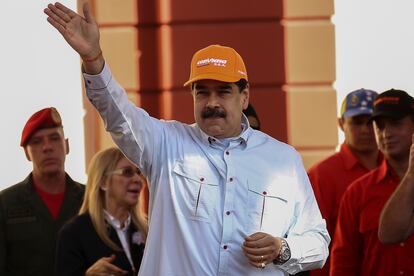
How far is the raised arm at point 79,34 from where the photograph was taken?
4598 mm

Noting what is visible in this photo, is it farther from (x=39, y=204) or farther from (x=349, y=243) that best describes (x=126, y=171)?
(x=349, y=243)

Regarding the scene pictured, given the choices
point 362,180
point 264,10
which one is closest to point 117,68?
point 264,10

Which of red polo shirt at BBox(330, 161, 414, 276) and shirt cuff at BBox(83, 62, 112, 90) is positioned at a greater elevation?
shirt cuff at BBox(83, 62, 112, 90)

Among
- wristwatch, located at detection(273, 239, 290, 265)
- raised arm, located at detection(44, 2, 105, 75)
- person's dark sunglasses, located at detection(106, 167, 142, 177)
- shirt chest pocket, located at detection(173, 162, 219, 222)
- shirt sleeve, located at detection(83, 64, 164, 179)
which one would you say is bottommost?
wristwatch, located at detection(273, 239, 290, 265)

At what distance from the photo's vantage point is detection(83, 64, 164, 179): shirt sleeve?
4645 millimetres

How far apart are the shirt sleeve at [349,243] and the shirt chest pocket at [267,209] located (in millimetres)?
1715

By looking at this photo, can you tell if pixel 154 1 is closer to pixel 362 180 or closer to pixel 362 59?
pixel 362 59

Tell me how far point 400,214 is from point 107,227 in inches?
54.6

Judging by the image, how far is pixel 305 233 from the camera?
4949 millimetres

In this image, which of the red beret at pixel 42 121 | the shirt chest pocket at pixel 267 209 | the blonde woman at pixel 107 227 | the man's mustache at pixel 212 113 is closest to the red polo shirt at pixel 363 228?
the blonde woman at pixel 107 227

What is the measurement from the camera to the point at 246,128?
5.04 meters

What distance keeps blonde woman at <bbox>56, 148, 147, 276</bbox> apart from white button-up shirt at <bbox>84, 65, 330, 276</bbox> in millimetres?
1102

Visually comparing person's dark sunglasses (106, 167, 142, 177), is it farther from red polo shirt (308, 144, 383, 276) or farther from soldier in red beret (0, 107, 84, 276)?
red polo shirt (308, 144, 383, 276)

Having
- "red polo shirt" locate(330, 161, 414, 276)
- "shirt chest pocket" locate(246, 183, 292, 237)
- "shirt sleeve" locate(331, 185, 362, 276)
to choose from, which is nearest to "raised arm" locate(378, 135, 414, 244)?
"red polo shirt" locate(330, 161, 414, 276)
